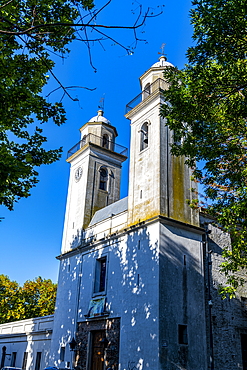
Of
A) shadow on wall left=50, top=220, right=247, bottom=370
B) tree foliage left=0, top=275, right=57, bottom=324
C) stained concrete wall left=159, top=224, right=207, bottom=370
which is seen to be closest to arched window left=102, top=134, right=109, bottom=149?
shadow on wall left=50, top=220, right=247, bottom=370

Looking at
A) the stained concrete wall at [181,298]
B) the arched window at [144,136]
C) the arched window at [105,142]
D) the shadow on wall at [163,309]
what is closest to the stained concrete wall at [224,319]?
the shadow on wall at [163,309]

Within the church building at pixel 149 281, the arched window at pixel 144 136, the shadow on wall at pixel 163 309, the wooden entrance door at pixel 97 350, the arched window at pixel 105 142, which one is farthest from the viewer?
the arched window at pixel 105 142

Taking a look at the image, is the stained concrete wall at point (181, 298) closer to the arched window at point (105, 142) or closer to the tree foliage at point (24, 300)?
the arched window at point (105, 142)

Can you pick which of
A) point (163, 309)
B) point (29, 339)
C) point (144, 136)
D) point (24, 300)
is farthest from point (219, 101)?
point (24, 300)

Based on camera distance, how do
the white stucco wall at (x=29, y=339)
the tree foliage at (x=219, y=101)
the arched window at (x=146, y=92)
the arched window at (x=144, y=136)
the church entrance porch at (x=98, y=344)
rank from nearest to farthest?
1. the tree foliage at (x=219, y=101)
2. the church entrance porch at (x=98, y=344)
3. the arched window at (x=144, y=136)
4. the arched window at (x=146, y=92)
5. the white stucco wall at (x=29, y=339)

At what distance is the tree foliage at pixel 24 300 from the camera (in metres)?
36.3

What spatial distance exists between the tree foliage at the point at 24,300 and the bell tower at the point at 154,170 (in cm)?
2251

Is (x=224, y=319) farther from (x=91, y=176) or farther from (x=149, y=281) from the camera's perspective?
(x=91, y=176)

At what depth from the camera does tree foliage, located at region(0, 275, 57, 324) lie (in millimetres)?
36281

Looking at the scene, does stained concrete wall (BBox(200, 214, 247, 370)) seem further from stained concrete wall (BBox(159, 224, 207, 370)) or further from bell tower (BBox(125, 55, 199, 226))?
bell tower (BBox(125, 55, 199, 226))

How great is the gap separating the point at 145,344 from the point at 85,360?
5.34 meters

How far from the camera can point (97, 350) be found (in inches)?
712

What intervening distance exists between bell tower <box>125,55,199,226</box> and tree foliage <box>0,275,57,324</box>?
2251 centimetres

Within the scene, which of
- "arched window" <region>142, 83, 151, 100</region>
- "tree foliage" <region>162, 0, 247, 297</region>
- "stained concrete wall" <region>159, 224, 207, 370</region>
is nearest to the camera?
"tree foliage" <region>162, 0, 247, 297</region>
